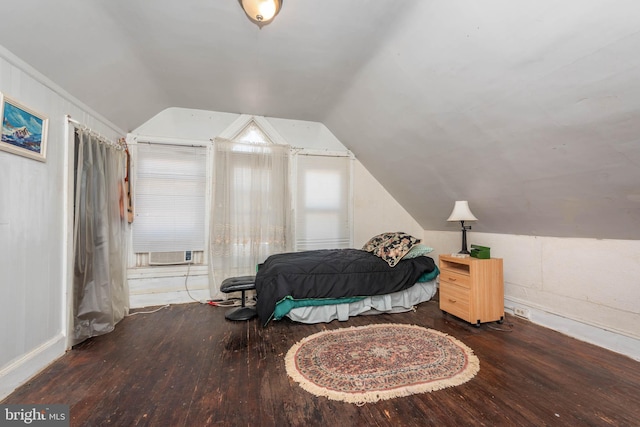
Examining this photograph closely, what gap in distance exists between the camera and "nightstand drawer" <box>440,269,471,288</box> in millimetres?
2711

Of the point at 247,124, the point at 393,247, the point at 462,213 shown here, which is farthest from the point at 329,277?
the point at 247,124

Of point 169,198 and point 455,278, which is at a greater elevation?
point 169,198

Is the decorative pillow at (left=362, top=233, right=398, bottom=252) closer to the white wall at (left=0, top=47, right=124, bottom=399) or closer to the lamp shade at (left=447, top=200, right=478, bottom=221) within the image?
the lamp shade at (left=447, top=200, right=478, bottom=221)

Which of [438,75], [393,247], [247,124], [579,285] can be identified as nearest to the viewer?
[438,75]

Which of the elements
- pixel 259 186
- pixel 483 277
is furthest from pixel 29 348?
pixel 483 277

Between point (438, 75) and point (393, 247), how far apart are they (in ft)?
6.01

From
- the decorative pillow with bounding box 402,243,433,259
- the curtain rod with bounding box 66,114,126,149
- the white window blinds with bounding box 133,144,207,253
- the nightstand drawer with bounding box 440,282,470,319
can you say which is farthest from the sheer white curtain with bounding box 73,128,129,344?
the nightstand drawer with bounding box 440,282,470,319

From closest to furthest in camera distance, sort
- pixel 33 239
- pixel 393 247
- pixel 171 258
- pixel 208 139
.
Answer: pixel 33 239, pixel 393 247, pixel 171 258, pixel 208 139

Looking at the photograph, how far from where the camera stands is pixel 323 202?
4.08 metres

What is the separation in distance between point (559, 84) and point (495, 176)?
1.07 metres

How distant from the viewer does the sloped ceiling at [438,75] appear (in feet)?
4.96

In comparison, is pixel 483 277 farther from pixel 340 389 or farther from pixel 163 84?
pixel 163 84

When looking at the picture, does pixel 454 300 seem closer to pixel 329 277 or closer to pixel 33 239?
pixel 329 277

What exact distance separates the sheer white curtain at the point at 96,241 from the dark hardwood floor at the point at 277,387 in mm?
246
